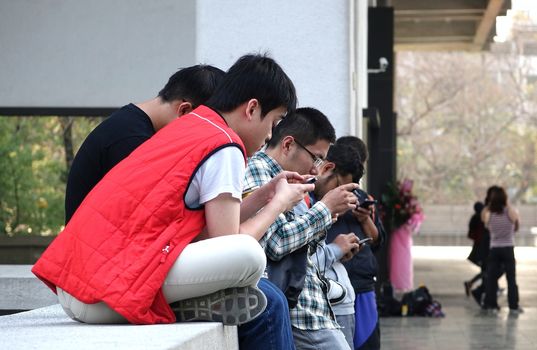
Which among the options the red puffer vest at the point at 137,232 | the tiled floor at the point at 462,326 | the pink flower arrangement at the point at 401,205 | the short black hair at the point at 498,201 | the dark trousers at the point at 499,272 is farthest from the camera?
the short black hair at the point at 498,201

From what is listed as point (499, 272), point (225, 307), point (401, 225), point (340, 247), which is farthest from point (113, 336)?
point (499, 272)

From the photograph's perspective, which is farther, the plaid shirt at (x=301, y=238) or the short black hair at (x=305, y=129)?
the short black hair at (x=305, y=129)

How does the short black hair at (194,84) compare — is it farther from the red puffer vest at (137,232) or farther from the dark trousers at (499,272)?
the dark trousers at (499,272)

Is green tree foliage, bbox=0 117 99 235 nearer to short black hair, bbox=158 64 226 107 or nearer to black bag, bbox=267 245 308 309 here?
short black hair, bbox=158 64 226 107

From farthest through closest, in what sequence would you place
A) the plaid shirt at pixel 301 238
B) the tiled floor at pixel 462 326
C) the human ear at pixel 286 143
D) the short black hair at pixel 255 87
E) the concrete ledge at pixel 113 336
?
the tiled floor at pixel 462 326
the human ear at pixel 286 143
the plaid shirt at pixel 301 238
the short black hair at pixel 255 87
the concrete ledge at pixel 113 336

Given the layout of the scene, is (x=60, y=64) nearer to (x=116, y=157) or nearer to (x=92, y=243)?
(x=116, y=157)

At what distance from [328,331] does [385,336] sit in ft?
31.5

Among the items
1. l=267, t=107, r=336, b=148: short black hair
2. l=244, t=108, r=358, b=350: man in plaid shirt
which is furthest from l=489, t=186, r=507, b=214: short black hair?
l=267, t=107, r=336, b=148: short black hair

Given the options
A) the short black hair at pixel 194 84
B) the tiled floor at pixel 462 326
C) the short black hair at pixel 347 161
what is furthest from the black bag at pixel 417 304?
the short black hair at pixel 194 84

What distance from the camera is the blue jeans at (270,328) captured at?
4.36 meters

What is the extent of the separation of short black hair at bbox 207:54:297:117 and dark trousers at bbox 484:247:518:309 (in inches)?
592

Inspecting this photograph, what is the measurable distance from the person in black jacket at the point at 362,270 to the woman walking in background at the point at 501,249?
38.0 ft

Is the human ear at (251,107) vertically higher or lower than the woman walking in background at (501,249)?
higher

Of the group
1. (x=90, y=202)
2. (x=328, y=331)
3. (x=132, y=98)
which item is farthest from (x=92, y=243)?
(x=132, y=98)
